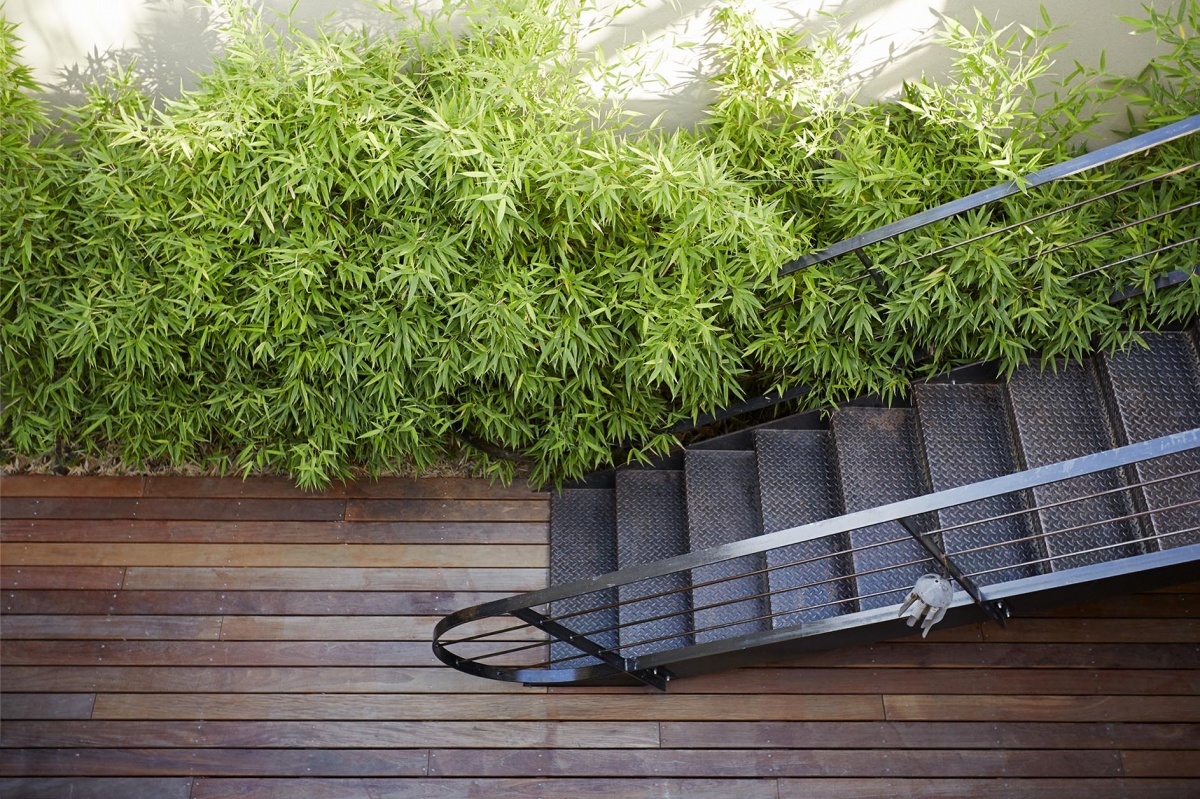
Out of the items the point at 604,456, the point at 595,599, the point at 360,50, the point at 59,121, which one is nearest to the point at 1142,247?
the point at 604,456

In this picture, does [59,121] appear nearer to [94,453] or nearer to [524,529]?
[94,453]

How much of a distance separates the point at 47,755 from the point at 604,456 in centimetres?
236

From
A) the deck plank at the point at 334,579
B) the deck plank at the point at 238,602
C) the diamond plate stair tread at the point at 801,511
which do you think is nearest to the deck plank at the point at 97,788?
the deck plank at the point at 238,602

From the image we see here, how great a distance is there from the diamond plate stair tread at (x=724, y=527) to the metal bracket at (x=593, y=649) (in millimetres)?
216

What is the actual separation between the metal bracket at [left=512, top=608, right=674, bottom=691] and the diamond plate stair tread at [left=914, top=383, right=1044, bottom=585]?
1.12 metres

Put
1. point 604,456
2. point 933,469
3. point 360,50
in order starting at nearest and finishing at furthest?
point 360,50 < point 933,469 < point 604,456

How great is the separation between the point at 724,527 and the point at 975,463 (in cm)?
94

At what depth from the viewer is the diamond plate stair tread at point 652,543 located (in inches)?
142

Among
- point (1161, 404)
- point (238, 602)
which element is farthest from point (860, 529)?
point (238, 602)

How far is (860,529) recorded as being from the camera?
3.11 meters

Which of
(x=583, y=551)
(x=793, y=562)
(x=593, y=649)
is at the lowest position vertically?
(x=593, y=649)

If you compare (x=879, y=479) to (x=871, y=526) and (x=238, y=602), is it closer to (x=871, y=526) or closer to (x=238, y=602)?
(x=871, y=526)

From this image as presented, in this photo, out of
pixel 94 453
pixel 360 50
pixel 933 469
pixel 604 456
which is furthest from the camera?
pixel 94 453

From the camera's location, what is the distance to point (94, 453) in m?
4.11
